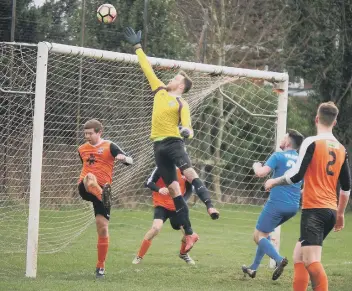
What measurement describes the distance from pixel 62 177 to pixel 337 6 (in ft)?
47.0

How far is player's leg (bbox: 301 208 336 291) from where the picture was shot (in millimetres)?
8680

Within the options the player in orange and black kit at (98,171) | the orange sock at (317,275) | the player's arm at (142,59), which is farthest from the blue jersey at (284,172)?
the orange sock at (317,275)

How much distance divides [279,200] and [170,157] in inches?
60.4

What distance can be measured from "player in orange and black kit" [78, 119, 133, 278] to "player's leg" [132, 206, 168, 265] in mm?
1582

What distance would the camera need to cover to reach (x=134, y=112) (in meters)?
15.2

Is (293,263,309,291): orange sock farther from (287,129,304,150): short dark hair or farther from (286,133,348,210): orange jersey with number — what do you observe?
(287,129,304,150): short dark hair

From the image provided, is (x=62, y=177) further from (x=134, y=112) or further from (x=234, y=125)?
(x=234, y=125)

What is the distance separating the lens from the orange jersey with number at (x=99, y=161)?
1173 cm

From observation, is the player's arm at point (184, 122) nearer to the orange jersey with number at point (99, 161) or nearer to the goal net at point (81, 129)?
the orange jersey with number at point (99, 161)

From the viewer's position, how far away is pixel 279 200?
11.5 m

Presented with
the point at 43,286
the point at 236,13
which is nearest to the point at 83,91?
the point at 43,286

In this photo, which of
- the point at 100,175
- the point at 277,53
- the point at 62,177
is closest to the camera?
the point at 100,175

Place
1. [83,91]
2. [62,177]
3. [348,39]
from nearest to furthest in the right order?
[62,177]
[83,91]
[348,39]

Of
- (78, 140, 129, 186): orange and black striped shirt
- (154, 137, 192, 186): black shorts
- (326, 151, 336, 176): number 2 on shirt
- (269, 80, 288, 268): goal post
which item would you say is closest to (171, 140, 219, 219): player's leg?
(154, 137, 192, 186): black shorts
